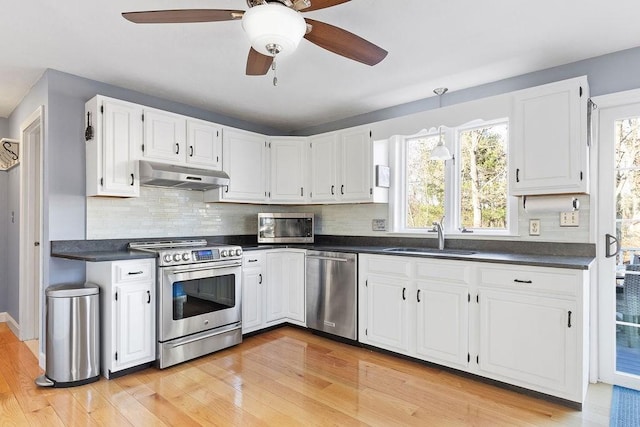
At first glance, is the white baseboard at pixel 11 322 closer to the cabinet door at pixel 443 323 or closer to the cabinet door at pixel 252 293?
the cabinet door at pixel 252 293

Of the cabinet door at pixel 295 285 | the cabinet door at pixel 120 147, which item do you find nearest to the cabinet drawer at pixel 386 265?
the cabinet door at pixel 295 285

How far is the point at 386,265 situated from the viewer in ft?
10.5

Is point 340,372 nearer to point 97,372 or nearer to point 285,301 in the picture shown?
point 285,301

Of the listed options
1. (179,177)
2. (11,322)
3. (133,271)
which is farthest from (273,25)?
(11,322)

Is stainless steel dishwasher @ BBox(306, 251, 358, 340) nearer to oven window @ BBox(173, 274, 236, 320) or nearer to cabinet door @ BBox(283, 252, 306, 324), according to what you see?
cabinet door @ BBox(283, 252, 306, 324)

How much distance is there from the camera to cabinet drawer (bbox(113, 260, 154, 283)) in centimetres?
278

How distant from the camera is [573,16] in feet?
7.27

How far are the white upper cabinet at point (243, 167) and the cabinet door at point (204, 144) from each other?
0.08 metres

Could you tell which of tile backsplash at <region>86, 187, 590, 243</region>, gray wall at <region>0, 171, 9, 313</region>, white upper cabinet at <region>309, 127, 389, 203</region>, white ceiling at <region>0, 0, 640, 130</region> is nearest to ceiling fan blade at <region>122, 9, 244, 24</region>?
white ceiling at <region>0, 0, 640, 130</region>

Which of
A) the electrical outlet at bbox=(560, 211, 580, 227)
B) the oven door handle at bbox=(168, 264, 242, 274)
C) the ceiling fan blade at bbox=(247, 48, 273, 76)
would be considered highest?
the ceiling fan blade at bbox=(247, 48, 273, 76)

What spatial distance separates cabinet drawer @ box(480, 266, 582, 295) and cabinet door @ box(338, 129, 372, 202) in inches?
58.9

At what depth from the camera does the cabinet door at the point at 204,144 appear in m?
3.60

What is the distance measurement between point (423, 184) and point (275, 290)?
193 centimetres

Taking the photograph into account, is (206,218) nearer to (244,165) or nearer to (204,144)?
(244,165)
